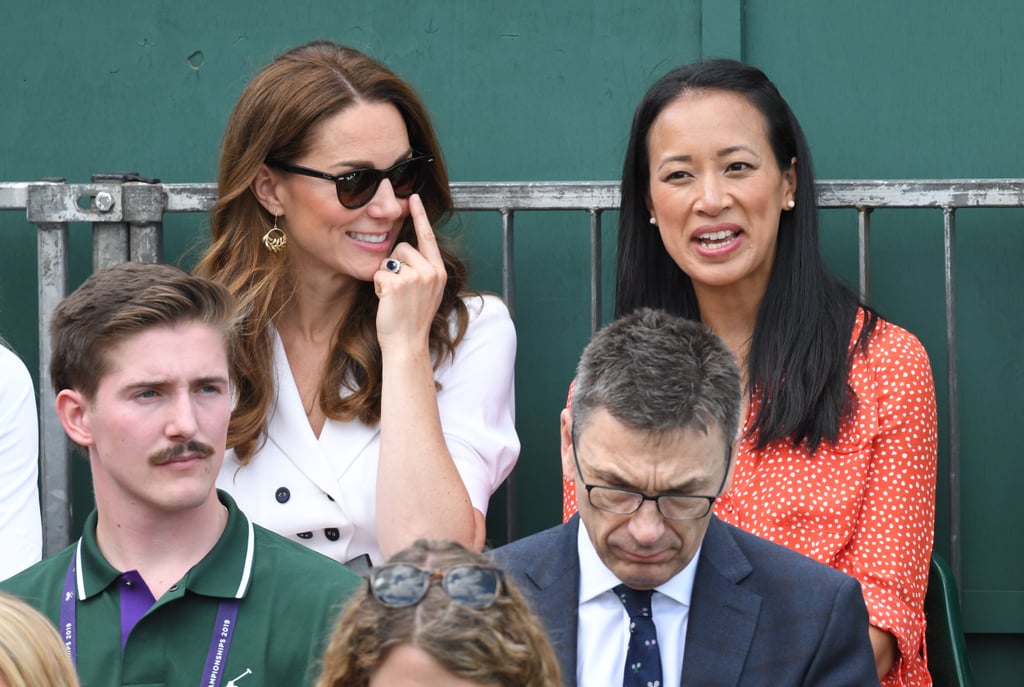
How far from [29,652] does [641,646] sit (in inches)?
40.0

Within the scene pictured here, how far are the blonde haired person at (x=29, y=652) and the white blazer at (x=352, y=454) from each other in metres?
1.21

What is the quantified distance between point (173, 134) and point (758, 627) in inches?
98.0

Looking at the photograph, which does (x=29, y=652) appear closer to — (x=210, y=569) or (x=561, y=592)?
(x=210, y=569)

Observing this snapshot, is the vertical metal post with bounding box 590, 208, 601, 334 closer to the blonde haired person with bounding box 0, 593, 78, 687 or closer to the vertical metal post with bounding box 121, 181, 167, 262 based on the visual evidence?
the vertical metal post with bounding box 121, 181, 167, 262

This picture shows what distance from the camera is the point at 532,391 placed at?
4.52m

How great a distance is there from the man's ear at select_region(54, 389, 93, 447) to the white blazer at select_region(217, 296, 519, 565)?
2.52 feet

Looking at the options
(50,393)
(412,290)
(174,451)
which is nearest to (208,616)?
(174,451)

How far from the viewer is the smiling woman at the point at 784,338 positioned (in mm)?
3533

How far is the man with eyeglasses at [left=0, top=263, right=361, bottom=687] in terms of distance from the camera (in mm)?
2883

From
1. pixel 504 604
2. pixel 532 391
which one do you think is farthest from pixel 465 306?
pixel 504 604

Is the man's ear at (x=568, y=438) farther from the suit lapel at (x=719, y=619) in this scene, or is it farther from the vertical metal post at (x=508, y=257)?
the vertical metal post at (x=508, y=257)

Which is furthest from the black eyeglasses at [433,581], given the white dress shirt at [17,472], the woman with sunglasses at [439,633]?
the white dress shirt at [17,472]

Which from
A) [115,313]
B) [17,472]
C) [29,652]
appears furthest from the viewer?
[17,472]

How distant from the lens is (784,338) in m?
3.73
